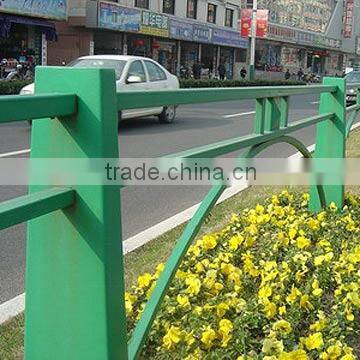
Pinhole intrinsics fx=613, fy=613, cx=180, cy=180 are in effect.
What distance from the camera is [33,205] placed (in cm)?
160

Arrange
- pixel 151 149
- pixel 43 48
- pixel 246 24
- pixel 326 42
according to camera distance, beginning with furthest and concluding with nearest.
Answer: pixel 326 42
pixel 246 24
pixel 43 48
pixel 151 149

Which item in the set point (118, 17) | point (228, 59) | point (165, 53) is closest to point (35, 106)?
point (118, 17)

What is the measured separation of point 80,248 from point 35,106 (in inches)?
19.4

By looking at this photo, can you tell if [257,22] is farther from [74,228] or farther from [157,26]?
[74,228]

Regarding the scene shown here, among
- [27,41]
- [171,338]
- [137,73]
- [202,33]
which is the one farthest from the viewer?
[202,33]

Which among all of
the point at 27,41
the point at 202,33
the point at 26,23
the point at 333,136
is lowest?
the point at 333,136

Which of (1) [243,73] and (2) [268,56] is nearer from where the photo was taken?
(1) [243,73]

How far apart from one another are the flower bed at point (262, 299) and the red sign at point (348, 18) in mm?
70347

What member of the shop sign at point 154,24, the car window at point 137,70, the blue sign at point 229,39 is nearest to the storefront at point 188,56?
the blue sign at point 229,39

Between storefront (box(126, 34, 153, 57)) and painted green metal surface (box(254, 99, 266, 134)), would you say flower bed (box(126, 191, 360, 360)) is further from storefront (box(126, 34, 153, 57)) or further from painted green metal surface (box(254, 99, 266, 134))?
storefront (box(126, 34, 153, 57))

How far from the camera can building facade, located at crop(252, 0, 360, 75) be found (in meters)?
53.0

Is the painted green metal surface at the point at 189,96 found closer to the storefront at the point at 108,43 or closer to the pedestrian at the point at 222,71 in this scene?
the storefront at the point at 108,43

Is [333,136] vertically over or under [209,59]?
under

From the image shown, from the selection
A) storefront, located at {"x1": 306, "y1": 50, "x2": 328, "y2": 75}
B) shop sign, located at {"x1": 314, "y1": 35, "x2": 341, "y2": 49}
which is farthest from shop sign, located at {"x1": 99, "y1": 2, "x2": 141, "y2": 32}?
storefront, located at {"x1": 306, "y1": 50, "x2": 328, "y2": 75}
